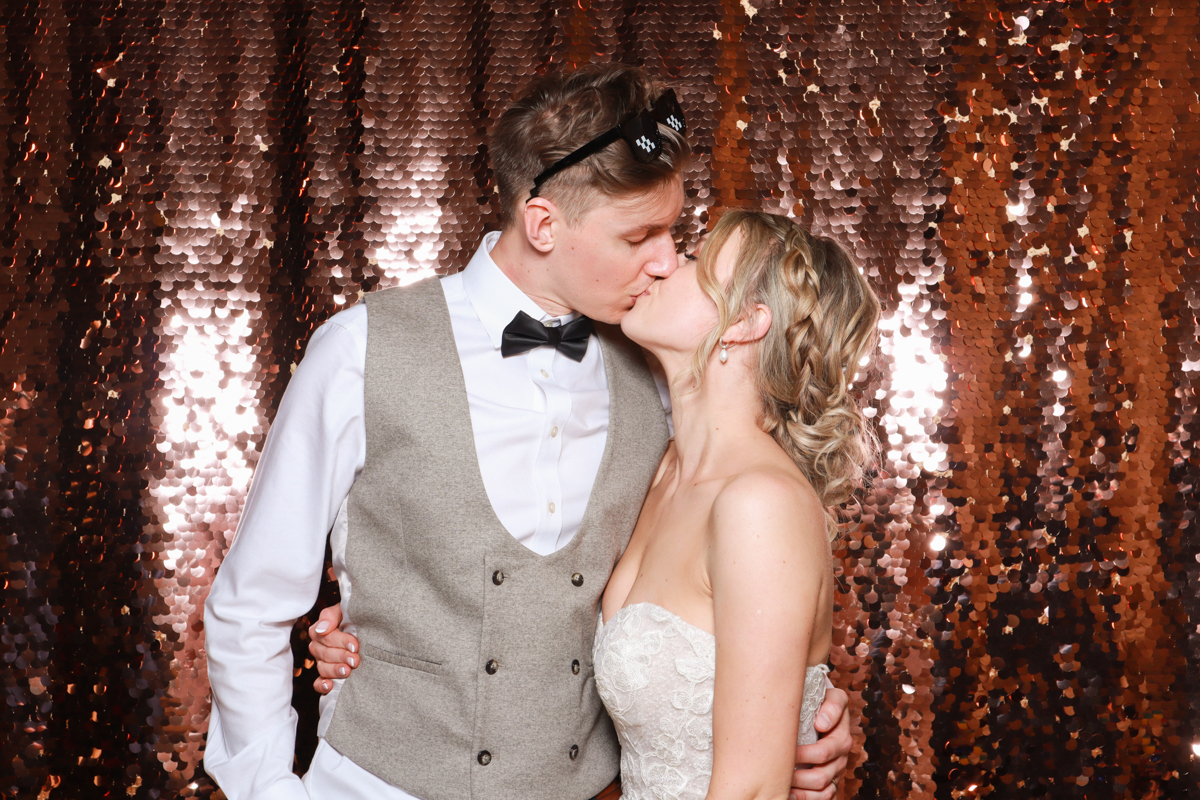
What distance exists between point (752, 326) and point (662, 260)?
22 cm

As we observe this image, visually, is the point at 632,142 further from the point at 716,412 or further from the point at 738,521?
the point at 738,521

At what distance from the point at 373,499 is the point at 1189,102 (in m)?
Result: 2.13

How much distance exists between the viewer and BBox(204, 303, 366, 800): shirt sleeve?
1.40m

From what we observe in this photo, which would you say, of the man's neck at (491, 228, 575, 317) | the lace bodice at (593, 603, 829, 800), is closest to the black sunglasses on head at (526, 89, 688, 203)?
the man's neck at (491, 228, 575, 317)

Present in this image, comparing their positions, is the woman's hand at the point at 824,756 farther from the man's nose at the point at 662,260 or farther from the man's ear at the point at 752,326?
the man's nose at the point at 662,260

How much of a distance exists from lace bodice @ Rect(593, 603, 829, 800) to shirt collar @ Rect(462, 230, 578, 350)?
0.57m

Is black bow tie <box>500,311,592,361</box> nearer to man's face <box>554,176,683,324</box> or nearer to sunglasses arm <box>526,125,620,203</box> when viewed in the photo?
man's face <box>554,176,683,324</box>

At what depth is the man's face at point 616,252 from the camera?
1.46 m

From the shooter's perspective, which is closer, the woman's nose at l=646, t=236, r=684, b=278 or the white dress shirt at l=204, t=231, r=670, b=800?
the white dress shirt at l=204, t=231, r=670, b=800

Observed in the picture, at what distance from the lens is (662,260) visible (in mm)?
1532

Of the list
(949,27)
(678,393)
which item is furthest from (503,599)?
(949,27)

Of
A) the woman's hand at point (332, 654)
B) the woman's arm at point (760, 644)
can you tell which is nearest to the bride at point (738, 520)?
the woman's arm at point (760, 644)

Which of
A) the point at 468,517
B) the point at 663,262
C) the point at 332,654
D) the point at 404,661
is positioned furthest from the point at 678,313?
the point at 332,654

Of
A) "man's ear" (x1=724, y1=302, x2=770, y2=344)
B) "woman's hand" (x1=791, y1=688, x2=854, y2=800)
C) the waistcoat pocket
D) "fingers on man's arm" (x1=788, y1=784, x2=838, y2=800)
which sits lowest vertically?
"fingers on man's arm" (x1=788, y1=784, x2=838, y2=800)
